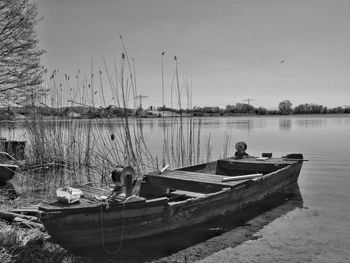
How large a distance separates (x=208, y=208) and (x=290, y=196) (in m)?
3.90

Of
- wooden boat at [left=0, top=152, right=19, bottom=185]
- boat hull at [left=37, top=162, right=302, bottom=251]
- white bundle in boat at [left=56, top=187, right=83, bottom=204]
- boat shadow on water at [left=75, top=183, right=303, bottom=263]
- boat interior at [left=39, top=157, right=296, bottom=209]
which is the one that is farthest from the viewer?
wooden boat at [left=0, top=152, right=19, bottom=185]

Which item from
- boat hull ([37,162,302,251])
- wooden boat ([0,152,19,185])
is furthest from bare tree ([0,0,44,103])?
boat hull ([37,162,302,251])

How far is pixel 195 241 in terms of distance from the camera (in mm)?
5656

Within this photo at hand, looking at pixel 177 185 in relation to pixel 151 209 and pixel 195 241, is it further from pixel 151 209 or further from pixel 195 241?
pixel 151 209

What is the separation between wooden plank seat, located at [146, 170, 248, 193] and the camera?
6.56 metres

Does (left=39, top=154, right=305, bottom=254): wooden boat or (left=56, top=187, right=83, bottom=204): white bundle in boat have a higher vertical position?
(left=56, top=187, right=83, bottom=204): white bundle in boat

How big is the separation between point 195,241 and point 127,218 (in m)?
1.47

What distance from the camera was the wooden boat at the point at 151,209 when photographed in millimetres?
4402

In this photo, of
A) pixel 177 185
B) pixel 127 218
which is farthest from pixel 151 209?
pixel 177 185

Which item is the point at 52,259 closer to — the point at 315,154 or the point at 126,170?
the point at 126,170

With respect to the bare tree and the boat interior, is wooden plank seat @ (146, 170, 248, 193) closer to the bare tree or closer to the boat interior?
the boat interior

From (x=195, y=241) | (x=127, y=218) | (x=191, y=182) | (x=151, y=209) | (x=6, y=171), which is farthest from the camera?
(x=6, y=171)

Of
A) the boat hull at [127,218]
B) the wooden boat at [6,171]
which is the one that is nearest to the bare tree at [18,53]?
the wooden boat at [6,171]

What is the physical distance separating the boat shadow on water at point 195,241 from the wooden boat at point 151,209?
156 millimetres
